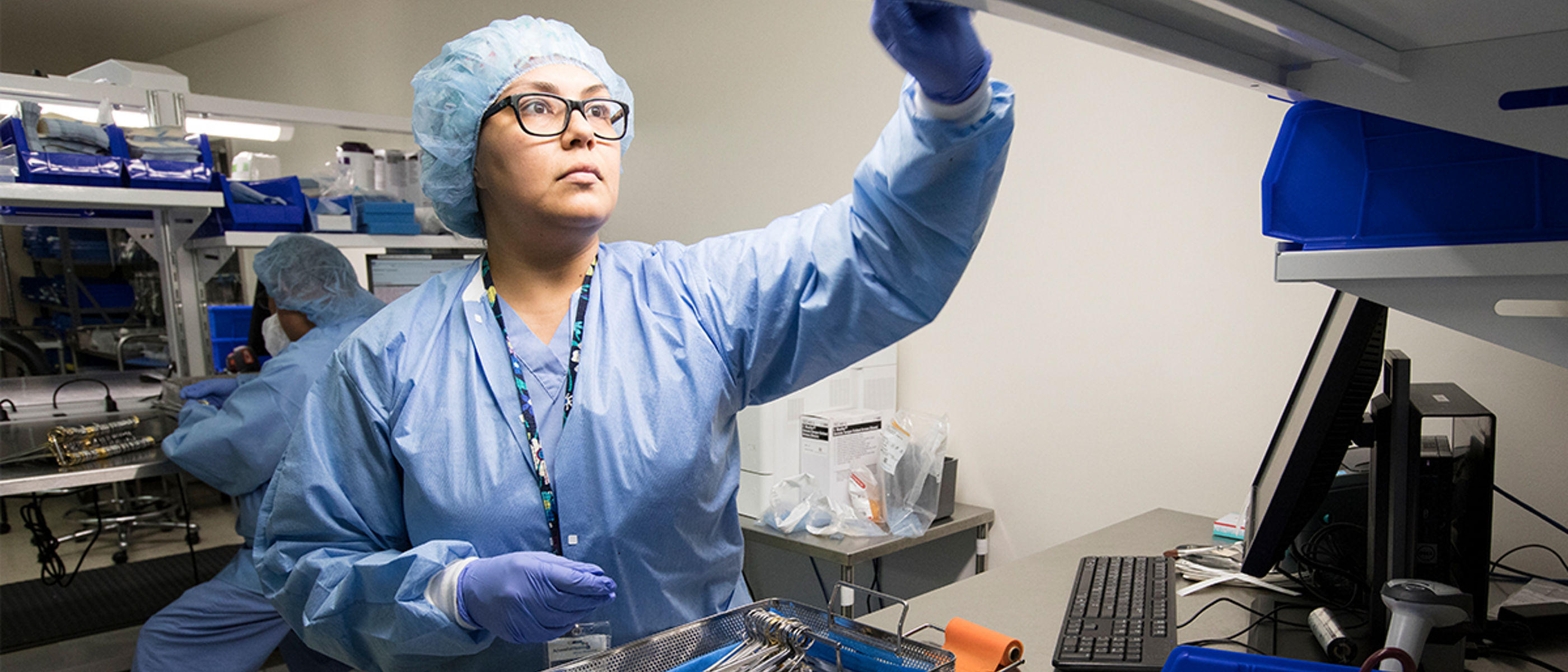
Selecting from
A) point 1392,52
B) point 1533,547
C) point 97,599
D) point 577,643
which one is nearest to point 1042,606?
point 577,643

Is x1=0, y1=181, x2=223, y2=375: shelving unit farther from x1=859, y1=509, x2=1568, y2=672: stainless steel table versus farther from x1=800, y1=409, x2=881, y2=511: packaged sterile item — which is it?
x1=859, y1=509, x2=1568, y2=672: stainless steel table

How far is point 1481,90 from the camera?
623 millimetres

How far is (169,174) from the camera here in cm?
297

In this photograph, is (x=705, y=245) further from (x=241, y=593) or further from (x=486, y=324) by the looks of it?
(x=241, y=593)

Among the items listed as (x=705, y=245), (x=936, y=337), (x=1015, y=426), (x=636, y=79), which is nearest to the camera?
(x=705, y=245)

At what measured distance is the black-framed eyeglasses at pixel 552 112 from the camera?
1.14 metres

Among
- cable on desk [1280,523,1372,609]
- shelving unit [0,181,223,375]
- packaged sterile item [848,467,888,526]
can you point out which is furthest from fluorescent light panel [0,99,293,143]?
cable on desk [1280,523,1372,609]

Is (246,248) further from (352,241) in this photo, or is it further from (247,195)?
(352,241)

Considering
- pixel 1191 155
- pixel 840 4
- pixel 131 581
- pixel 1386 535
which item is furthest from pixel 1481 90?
pixel 131 581

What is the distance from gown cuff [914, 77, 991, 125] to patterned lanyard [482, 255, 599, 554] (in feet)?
1.77

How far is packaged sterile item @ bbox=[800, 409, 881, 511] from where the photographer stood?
2307mm

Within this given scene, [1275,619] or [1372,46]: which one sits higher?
[1372,46]

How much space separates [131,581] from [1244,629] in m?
4.26

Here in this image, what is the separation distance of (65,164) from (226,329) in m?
1.82
